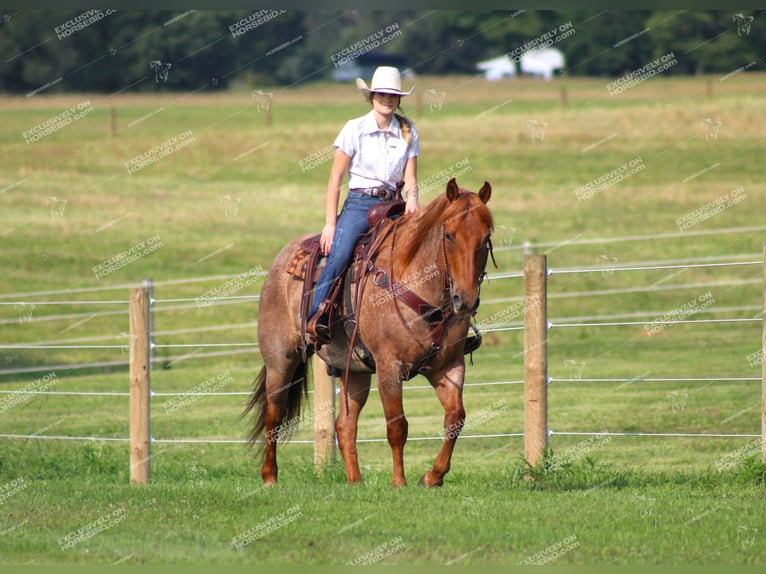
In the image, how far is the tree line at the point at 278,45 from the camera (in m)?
58.7

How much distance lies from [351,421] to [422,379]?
10.7 m

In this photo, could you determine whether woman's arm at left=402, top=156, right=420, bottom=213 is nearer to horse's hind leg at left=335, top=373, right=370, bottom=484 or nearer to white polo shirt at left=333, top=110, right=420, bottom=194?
white polo shirt at left=333, top=110, right=420, bottom=194

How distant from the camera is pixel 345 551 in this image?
676cm

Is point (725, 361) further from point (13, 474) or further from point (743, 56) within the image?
point (743, 56)

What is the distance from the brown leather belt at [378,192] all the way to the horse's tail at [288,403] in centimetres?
171

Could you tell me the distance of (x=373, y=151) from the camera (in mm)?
8969

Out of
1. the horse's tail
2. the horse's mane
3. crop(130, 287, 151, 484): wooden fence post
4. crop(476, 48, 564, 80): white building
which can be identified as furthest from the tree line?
the horse's mane

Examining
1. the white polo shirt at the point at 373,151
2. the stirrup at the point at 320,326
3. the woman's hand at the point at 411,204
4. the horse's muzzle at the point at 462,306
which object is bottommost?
the stirrup at the point at 320,326

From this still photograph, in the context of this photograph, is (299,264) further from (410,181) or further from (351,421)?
(351,421)

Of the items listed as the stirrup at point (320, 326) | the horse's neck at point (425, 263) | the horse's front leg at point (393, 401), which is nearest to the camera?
the horse's neck at point (425, 263)

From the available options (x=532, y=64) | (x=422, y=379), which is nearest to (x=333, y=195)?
(x=422, y=379)

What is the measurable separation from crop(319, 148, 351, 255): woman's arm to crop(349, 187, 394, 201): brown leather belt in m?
0.21

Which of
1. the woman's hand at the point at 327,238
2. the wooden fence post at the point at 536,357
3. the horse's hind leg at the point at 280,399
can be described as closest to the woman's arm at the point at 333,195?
the woman's hand at the point at 327,238

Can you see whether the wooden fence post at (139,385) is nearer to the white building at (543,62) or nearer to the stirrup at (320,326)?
the stirrup at (320,326)
